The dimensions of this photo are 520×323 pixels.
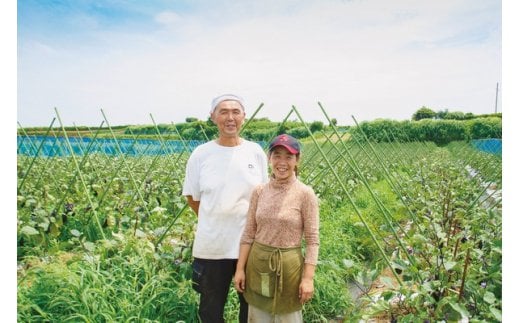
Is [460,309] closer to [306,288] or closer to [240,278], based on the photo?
[306,288]

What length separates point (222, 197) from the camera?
185cm

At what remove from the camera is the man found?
1855 millimetres

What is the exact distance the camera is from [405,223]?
16.3 ft

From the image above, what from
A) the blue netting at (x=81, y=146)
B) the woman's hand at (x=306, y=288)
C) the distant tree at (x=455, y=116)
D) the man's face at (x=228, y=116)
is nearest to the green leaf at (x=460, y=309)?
the woman's hand at (x=306, y=288)

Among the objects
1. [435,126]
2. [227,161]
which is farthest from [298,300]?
[435,126]

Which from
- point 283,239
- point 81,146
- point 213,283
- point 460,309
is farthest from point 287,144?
point 81,146

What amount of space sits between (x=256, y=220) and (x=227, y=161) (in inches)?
12.4

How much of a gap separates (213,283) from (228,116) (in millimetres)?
793

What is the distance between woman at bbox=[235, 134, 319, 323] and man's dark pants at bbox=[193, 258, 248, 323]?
0.68 feet

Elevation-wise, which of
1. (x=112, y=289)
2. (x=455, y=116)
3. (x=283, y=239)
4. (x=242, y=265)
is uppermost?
(x=455, y=116)

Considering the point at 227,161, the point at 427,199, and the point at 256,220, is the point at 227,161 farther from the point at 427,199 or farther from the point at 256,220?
the point at 427,199

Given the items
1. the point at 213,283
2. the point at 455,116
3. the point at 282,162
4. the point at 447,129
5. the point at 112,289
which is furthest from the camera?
the point at 455,116

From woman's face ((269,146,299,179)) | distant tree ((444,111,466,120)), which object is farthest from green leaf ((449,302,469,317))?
distant tree ((444,111,466,120))

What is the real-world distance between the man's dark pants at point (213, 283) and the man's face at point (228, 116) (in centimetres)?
62
